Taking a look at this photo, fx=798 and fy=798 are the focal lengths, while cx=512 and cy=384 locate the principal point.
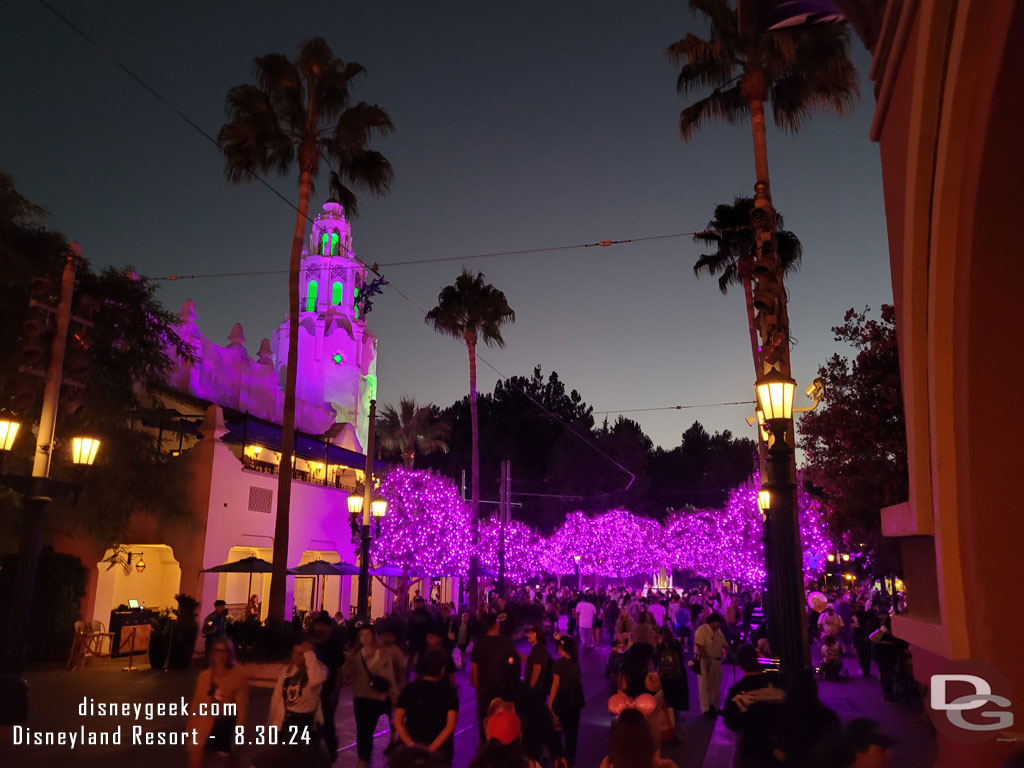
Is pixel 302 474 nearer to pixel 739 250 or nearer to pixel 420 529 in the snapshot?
pixel 420 529

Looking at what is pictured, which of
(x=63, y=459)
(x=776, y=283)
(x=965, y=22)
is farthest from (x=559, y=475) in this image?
(x=965, y=22)

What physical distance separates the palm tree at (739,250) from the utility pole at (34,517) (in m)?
14.4

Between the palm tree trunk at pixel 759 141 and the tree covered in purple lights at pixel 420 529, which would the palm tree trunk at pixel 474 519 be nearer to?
the tree covered in purple lights at pixel 420 529

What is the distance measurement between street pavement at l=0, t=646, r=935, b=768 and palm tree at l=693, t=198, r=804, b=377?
848 cm

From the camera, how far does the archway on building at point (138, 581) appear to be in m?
24.7

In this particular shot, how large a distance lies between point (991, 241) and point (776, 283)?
4129mm

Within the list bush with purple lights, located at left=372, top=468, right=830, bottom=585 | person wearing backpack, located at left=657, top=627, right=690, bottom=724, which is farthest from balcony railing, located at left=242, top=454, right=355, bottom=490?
person wearing backpack, located at left=657, top=627, right=690, bottom=724

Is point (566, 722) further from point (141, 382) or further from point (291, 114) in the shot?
point (141, 382)

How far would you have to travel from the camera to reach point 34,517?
11.5 m

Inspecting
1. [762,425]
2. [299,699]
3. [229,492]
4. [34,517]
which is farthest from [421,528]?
[299,699]

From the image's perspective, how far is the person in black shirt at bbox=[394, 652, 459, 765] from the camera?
667cm

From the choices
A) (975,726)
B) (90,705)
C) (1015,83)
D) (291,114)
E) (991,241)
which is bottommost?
(90,705)

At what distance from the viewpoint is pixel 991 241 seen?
5082 mm

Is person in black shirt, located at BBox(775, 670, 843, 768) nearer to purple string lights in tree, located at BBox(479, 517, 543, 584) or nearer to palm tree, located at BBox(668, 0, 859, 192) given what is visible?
palm tree, located at BBox(668, 0, 859, 192)
